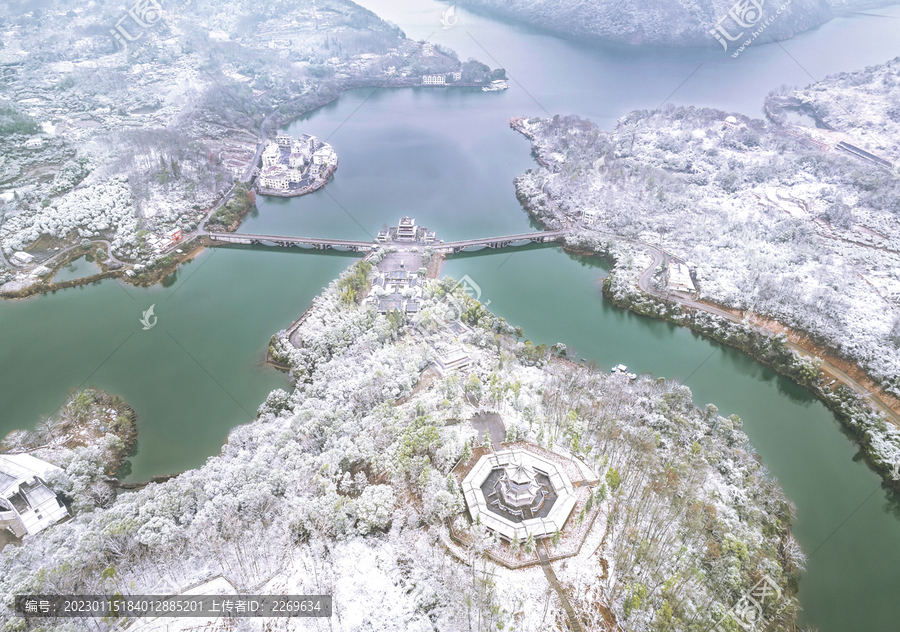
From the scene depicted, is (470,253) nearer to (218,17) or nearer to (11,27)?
(218,17)

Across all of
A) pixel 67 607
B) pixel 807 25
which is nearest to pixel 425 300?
pixel 67 607

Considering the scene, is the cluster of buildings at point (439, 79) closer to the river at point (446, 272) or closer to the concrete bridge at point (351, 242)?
the river at point (446, 272)

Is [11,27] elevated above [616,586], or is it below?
below

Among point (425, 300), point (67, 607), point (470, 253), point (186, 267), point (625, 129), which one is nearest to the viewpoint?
point (67, 607)

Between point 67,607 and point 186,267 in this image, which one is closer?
point 67,607

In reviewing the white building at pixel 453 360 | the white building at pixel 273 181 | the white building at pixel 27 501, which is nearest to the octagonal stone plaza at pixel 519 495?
the white building at pixel 453 360

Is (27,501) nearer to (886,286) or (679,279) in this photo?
(679,279)
